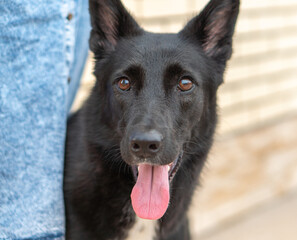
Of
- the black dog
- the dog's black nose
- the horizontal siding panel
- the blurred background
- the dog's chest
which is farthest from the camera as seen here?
the horizontal siding panel

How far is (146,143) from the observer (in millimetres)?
1774

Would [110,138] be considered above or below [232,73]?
above

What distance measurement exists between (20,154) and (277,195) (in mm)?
3566

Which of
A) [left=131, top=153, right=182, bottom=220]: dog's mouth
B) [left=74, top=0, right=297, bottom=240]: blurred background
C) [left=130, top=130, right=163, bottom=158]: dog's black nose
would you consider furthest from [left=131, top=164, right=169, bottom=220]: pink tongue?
[left=74, top=0, right=297, bottom=240]: blurred background

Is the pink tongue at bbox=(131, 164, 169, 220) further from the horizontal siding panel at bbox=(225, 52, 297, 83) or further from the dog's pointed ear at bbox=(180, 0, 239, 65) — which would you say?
the horizontal siding panel at bbox=(225, 52, 297, 83)

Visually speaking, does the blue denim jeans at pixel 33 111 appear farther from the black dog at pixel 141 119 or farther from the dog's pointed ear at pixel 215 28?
the dog's pointed ear at pixel 215 28

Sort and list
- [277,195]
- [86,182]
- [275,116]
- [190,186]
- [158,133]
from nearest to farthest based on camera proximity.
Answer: [158,133] → [86,182] → [190,186] → [277,195] → [275,116]

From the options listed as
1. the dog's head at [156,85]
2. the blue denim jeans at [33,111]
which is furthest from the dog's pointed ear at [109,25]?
the blue denim jeans at [33,111]

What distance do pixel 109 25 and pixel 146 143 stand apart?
0.79m

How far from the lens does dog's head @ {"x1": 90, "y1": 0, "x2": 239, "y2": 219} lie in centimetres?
188

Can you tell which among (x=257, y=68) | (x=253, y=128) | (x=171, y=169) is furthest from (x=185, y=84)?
(x=257, y=68)

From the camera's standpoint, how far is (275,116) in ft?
17.5

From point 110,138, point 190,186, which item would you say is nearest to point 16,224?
point 110,138

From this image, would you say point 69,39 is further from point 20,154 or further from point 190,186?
point 190,186
